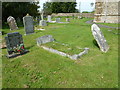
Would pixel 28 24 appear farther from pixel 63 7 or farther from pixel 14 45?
pixel 63 7

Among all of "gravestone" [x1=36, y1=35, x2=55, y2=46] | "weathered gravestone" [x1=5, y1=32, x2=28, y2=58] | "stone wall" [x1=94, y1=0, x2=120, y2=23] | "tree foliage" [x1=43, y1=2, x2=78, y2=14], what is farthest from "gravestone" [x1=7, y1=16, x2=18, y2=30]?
"tree foliage" [x1=43, y1=2, x2=78, y2=14]

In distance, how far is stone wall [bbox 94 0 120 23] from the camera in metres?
23.3

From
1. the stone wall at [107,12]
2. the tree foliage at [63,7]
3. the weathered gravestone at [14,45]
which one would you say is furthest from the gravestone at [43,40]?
the tree foliage at [63,7]

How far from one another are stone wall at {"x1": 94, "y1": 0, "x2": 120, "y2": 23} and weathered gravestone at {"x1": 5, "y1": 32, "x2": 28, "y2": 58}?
22662 mm

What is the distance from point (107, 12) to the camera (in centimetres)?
2409

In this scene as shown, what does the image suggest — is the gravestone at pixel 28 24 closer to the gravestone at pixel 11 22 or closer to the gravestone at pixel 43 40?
the gravestone at pixel 11 22

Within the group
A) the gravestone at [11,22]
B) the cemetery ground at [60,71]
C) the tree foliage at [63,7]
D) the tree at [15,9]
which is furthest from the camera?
the tree foliage at [63,7]

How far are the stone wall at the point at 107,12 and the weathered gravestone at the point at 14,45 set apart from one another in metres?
22.7

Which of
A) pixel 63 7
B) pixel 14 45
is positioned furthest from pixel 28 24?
pixel 63 7

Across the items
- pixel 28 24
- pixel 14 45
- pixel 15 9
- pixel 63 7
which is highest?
pixel 63 7

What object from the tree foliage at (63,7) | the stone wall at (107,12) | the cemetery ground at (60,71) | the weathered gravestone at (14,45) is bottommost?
the cemetery ground at (60,71)

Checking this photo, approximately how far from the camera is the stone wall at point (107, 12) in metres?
23.3

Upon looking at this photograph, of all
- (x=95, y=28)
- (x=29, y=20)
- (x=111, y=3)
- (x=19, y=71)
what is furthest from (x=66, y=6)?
(x=19, y=71)

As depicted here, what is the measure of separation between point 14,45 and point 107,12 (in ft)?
77.1
